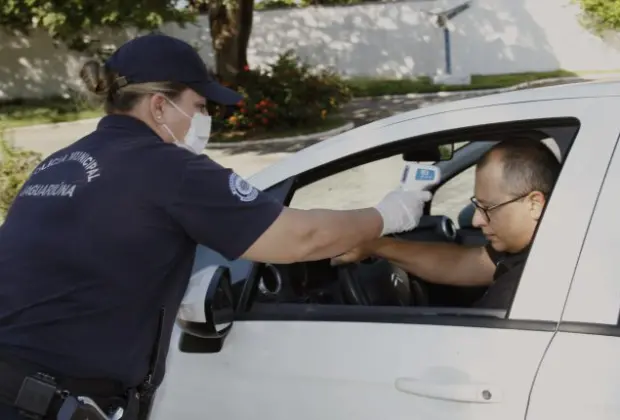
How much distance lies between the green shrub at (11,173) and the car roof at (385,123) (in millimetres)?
4080

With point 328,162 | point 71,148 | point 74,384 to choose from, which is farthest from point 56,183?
point 328,162

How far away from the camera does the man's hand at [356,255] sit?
2.44m

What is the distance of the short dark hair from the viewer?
2105mm

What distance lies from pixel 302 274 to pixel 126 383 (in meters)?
0.67

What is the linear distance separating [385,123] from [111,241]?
873 millimetres

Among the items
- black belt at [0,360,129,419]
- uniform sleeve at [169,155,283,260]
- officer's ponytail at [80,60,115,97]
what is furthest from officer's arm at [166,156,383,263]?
black belt at [0,360,129,419]

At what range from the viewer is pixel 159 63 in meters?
1.93

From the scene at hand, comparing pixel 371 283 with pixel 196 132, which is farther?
pixel 371 283

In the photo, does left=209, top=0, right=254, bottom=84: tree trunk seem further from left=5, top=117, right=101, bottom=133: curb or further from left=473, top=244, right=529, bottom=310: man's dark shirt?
left=473, top=244, right=529, bottom=310: man's dark shirt

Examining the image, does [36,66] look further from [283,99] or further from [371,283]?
[371,283]

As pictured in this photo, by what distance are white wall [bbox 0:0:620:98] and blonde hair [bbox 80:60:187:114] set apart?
889 inches

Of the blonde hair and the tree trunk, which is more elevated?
the blonde hair

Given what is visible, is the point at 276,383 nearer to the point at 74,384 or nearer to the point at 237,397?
the point at 237,397

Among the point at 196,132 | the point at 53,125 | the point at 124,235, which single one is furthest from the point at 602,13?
the point at 124,235
